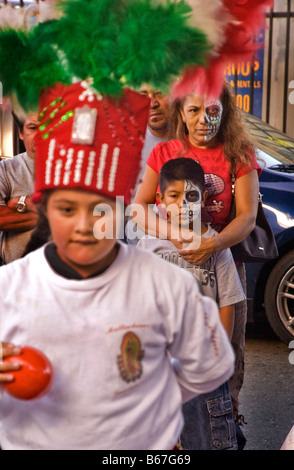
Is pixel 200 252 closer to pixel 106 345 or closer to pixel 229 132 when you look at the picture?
pixel 229 132

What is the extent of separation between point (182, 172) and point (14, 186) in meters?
0.90

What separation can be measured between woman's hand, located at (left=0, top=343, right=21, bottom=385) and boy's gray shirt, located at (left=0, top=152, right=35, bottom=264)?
1.84 meters

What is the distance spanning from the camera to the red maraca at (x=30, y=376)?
1992 mm


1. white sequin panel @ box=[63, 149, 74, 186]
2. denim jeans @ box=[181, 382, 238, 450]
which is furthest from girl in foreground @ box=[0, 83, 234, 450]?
denim jeans @ box=[181, 382, 238, 450]

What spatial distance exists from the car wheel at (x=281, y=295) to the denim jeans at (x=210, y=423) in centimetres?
282

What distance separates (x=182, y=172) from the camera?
3535mm

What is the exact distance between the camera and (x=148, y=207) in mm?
3828

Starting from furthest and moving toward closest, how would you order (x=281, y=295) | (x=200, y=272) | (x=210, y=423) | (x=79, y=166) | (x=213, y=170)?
(x=281, y=295)
(x=213, y=170)
(x=200, y=272)
(x=210, y=423)
(x=79, y=166)

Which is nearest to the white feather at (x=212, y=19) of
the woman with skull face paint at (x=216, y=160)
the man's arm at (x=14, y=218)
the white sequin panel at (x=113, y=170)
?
the white sequin panel at (x=113, y=170)

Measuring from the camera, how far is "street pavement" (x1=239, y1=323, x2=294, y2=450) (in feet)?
14.9

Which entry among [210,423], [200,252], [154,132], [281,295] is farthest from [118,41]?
[281,295]

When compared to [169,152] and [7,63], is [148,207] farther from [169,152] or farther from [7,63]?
→ [7,63]

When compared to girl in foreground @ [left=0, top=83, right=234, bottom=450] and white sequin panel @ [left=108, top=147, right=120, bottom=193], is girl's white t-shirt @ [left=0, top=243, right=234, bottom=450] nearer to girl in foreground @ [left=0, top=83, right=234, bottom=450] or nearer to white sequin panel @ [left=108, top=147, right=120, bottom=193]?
girl in foreground @ [left=0, top=83, right=234, bottom=450]
